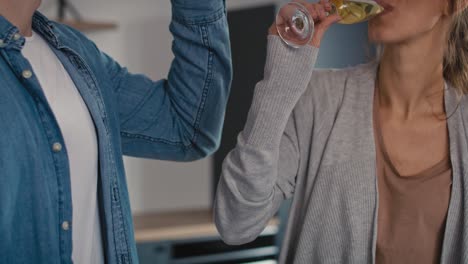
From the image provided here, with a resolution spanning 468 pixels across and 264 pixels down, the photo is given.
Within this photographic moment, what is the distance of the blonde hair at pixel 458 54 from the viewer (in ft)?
4.69

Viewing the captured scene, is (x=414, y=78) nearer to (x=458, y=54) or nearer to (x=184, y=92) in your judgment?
(x=458, y=54)

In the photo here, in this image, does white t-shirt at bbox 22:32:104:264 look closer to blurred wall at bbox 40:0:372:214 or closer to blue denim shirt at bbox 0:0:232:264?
blue denim shirt at bbox 0:0:232:264

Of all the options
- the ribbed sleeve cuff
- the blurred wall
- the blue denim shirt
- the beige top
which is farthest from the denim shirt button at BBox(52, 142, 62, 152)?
the blurred wall

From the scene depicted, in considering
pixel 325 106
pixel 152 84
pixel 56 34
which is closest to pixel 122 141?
pixel 152 84

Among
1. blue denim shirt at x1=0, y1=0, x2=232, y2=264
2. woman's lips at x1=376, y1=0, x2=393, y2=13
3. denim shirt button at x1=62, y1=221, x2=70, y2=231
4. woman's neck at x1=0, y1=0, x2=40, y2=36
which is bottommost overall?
denim shirt button at x1=62, y1=221, x2=70, y2=231

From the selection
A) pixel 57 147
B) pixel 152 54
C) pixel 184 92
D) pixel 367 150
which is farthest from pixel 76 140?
pixel 152 54

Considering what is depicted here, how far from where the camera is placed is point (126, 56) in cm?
348

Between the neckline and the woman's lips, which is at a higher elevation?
the woman's lips

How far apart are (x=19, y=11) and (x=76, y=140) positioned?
267 mm

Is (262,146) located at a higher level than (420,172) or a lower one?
higher

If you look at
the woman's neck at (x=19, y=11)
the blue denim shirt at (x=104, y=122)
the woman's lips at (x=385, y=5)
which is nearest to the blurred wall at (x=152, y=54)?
the blue denim shirt at (x=104, y=122)

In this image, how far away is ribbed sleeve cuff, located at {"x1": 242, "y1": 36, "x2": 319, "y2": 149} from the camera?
1262 millimetres

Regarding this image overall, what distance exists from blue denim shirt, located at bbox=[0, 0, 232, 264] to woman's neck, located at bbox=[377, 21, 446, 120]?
0.36 m

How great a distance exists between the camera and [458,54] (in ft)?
4.80
